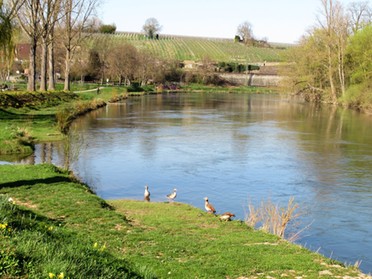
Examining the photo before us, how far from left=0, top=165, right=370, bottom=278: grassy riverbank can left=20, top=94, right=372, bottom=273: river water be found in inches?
88.2

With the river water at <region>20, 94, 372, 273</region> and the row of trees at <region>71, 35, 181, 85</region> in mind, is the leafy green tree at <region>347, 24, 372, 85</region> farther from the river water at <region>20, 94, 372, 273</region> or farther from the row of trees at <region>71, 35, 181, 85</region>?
the row of trees at <region>71, 35, 181, 85</region>

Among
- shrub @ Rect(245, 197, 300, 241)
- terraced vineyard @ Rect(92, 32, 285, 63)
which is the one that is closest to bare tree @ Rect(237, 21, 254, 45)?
terraced vineyard @ Rect(92, 32, 285, 63)

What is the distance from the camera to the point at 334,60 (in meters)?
66.1

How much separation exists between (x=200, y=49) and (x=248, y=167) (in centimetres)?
12779

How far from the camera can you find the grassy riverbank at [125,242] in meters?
6.38

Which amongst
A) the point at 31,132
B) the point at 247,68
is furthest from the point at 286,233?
the point at 247,68

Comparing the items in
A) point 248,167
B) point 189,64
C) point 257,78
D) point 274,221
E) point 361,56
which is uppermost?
point 189,64

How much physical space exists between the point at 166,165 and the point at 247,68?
10510 cm

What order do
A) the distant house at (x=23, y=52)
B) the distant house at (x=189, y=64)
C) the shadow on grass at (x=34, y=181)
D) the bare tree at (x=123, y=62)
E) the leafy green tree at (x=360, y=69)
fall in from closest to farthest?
the shadow on grass at (x=34, y=181), the leafy green tree at (x=360, y=69), the bare tree at (x=123, y=62), the distant house at (x=23, y=52), the distant house at (x=189, y=64)

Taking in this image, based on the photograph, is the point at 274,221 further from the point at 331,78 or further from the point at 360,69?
the point at 331,78

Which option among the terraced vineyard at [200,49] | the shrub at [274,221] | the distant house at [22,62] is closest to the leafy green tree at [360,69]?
the shrub at [274,221]

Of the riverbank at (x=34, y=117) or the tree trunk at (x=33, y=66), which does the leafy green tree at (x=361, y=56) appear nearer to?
the riverbank at (x=34, y=117)

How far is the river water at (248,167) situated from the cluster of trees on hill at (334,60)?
22.8m

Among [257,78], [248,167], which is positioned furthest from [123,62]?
[248,167]
